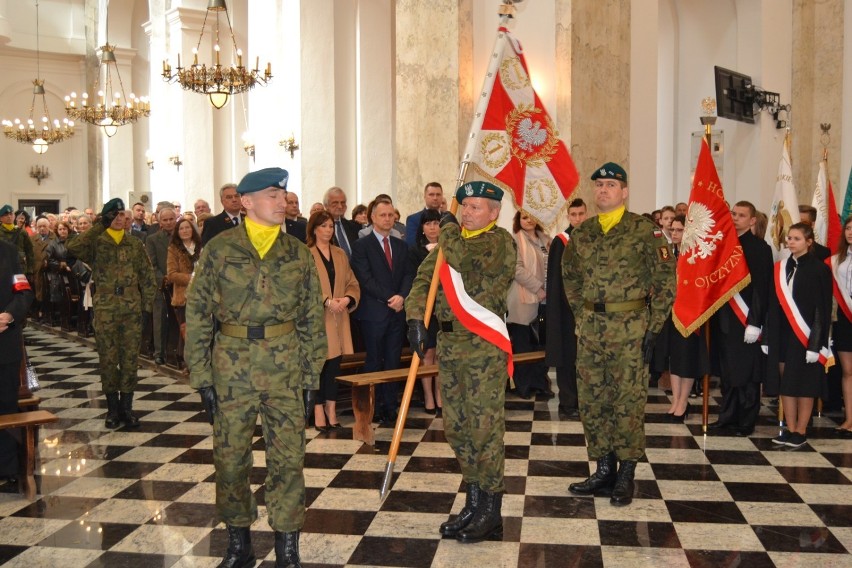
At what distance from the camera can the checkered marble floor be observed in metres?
4.64

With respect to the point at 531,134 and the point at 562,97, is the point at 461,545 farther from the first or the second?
the point at 562,97

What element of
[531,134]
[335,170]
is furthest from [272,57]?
[531,134]

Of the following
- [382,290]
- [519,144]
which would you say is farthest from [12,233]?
[519,144]

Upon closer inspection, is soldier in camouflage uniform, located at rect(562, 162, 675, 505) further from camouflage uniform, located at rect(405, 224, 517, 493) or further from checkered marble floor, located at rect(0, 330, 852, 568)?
camouflage uniform, located at rect(405, 224, 517, 493)

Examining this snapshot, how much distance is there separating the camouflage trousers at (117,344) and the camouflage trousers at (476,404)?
3645 millimetres

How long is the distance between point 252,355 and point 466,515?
4.89 feet

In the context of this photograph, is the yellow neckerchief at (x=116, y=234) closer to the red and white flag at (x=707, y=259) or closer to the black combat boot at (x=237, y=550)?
the black combat boot at (x=237, y=550)

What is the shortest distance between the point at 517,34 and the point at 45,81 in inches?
836

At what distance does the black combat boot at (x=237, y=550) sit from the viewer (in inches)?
171

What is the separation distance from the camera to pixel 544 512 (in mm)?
5297

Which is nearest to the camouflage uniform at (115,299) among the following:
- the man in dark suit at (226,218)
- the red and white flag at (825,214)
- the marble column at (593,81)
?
the man in dark suit at (226,218)

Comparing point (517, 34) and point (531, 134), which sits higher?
point (517, 34)

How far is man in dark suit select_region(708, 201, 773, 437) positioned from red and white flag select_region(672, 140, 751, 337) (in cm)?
20

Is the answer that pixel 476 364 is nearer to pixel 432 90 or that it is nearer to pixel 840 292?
pixel 840 292
